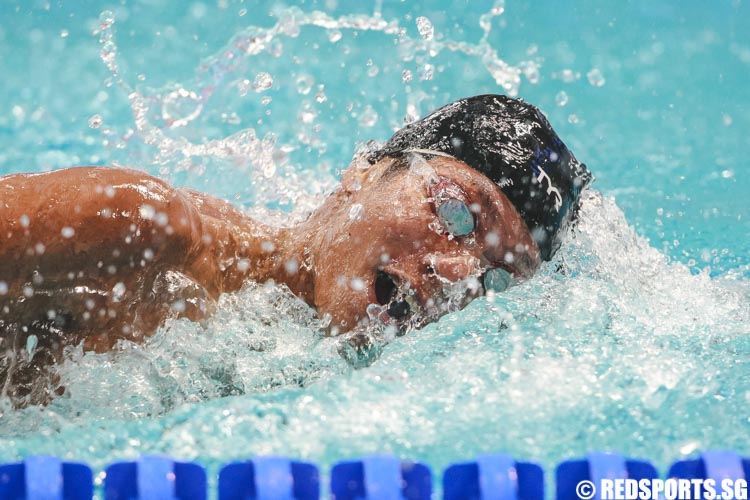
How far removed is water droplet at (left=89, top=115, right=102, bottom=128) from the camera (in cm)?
378

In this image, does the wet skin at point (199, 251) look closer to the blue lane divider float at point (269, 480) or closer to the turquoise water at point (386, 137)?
the turquoise water at point (386, 137)

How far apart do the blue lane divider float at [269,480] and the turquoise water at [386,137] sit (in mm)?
78

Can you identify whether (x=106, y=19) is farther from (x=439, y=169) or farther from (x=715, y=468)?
(x=715, y=468)

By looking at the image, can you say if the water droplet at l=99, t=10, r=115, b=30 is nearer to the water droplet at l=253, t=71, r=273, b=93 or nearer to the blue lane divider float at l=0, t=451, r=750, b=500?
the water droplet at l=253, t=71, r=273, b=93

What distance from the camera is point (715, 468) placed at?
1151 mm

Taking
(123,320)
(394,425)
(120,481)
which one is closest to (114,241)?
(123,320)

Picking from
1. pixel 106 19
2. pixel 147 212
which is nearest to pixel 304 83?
pixel 106 19

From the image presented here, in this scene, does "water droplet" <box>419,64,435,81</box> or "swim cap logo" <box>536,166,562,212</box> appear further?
"water droplet" <box>419,64,435,81</box>

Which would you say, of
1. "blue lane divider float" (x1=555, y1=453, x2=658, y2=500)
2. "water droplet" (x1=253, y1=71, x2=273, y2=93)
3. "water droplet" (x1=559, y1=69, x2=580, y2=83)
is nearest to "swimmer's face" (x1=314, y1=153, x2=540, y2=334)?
"blue lane divider float" (x1=555, y1=453, x2=658, y2=500)

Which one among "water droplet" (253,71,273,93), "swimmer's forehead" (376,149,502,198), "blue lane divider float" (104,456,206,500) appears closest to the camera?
"blue lane divider float" (104,456,206,500)

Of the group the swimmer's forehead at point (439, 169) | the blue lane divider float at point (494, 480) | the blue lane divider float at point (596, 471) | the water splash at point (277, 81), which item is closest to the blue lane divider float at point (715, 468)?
the blue lane divider float at point (596, 471)

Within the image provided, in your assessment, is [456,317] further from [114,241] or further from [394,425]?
[114,241]

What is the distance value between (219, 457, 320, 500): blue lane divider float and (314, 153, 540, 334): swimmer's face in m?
0.40

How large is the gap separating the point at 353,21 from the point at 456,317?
10.8 feet
